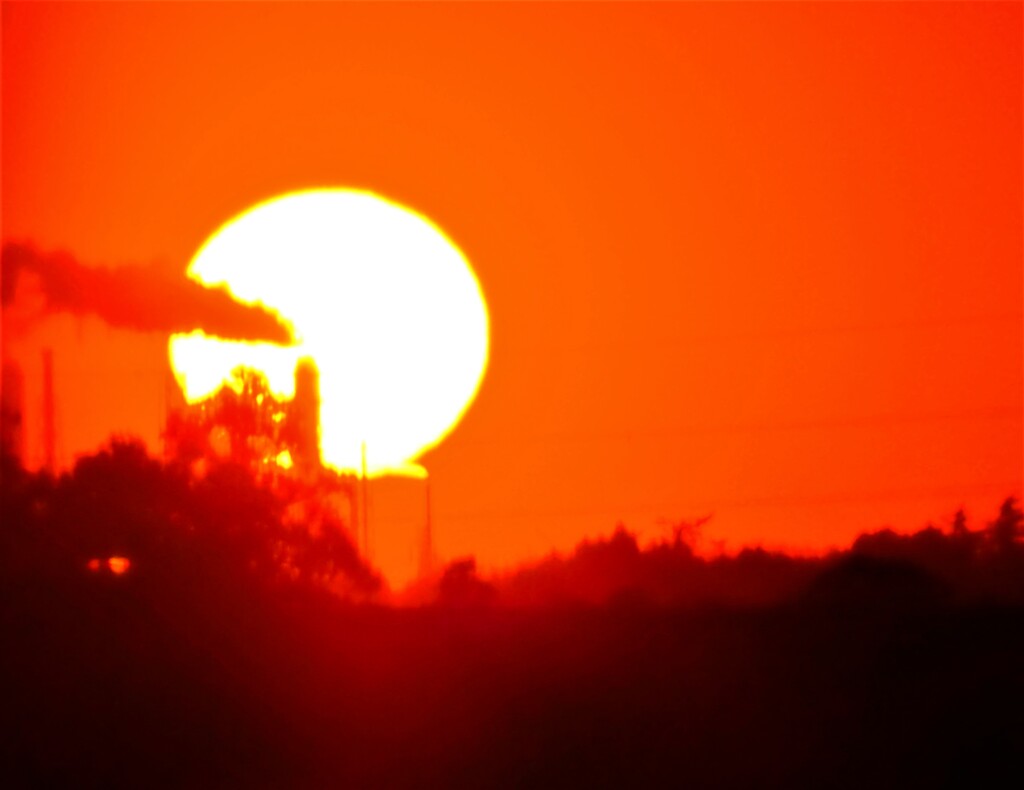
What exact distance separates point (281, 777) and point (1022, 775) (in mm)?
8745

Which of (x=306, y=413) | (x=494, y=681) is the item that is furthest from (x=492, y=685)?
(x=306, y=413)

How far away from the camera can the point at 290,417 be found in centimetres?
4991

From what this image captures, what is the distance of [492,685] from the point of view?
25.8 m

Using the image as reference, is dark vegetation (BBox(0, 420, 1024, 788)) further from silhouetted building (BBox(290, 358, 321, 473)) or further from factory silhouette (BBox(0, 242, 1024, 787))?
silhouetted building (BBox(290, 358, 321, 473))

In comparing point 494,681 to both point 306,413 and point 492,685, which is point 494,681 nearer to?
point 492,685

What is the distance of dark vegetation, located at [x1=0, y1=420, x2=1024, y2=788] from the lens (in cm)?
2327

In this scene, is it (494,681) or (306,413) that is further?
(306,413)

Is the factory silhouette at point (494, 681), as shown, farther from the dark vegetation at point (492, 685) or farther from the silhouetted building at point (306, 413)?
the silhouetted building at point (306, 413)

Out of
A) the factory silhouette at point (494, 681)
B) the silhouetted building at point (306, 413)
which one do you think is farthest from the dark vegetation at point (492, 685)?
the silhouetted building at point (306, 413)

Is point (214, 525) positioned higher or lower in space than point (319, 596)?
higher

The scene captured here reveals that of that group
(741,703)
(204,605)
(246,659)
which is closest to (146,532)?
(204,605)

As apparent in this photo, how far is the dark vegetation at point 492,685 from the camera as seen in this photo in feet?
76.3

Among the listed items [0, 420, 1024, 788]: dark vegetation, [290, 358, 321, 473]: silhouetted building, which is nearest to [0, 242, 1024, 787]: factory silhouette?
[0, 420, 1024, 788]: dark vegetation

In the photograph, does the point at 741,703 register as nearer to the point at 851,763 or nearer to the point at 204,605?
Result: the point at 851,763
